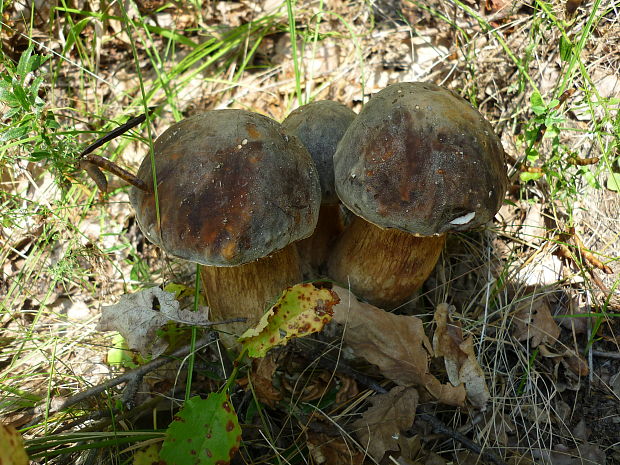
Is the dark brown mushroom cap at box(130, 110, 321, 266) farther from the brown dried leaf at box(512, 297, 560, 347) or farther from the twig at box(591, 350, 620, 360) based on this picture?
the twig at box(591, 350, 620, 360)

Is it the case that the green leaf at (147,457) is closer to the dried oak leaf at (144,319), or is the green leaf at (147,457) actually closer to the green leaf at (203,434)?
the green leaf at (203,434)

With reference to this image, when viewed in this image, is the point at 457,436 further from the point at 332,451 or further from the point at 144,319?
the point at 144,319

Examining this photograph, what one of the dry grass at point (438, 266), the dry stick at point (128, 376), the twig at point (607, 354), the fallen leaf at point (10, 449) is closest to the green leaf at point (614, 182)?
the dry grass at point (438, 266)

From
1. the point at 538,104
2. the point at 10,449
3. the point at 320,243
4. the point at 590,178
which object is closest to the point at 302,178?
the point at 320,243

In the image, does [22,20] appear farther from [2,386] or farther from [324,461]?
[324,461]

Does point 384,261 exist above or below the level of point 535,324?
above

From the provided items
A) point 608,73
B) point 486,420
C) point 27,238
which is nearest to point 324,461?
point 486,420

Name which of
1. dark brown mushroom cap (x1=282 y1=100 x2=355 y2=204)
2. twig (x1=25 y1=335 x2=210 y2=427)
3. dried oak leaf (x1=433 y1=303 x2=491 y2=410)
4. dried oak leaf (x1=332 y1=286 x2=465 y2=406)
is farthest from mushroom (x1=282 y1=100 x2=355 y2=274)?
twig (x1=25 y1=335 x2=210 y2=427)
